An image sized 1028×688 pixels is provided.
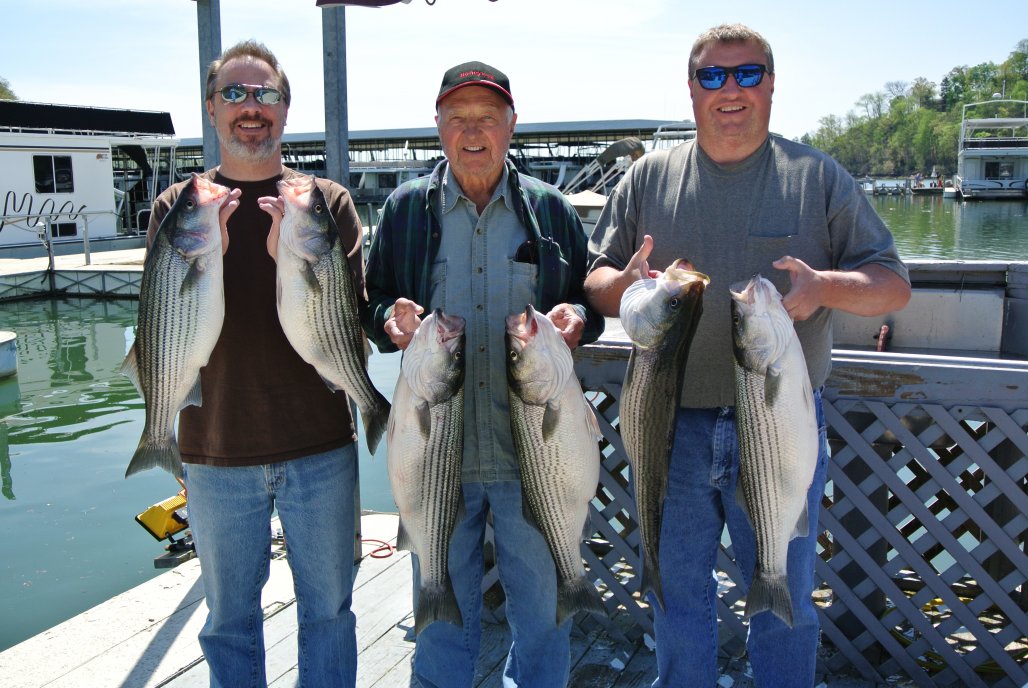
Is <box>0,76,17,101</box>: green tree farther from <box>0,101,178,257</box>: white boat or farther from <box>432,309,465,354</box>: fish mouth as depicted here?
<box>432,309,465,354</box>: fish mouth

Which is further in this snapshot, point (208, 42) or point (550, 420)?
point (208, 42)

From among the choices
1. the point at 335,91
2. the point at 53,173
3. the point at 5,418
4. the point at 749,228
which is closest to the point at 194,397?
the point at 749,228

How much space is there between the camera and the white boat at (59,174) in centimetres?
2617

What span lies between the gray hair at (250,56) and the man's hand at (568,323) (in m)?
1.31

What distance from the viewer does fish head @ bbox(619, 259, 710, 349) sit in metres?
2.62

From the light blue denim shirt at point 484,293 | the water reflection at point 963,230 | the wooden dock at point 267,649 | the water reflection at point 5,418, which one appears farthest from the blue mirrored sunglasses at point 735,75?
the water reflection at point 963,230

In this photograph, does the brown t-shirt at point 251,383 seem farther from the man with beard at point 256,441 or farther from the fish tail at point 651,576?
the fish tail at point 651,576

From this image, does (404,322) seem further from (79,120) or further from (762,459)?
(79,120)

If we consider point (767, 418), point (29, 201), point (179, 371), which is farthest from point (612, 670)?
point (29, 201)

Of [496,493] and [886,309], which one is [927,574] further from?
[496,493]

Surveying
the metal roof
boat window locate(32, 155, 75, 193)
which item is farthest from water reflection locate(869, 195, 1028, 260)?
boat window locate(32, 155, 75, 193)

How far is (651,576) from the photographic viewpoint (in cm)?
292

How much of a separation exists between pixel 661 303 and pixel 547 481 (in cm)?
74

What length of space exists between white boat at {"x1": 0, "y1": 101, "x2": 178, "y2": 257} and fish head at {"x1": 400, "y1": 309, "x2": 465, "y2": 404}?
1005 inches
